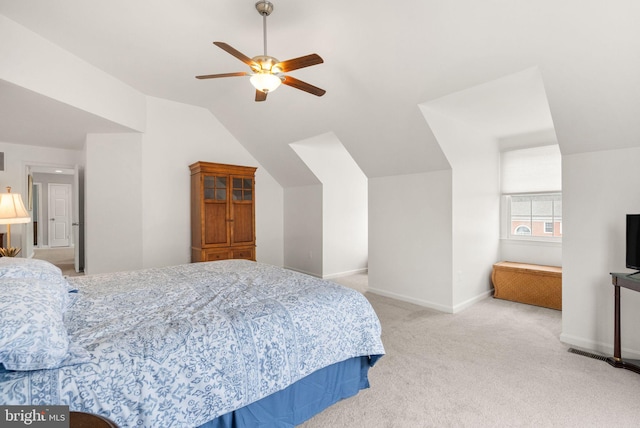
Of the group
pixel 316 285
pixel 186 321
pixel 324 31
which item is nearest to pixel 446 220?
pixel 316 285

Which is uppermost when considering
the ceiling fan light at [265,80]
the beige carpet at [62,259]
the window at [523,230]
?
the ceiling fan light at [265,80]

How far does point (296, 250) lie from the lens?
5.93 meters

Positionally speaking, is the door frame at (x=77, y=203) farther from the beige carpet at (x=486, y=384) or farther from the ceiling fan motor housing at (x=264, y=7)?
the beige carpet at (x=486, y=384)

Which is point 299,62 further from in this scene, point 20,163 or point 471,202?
point 20,163

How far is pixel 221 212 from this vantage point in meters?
4.62

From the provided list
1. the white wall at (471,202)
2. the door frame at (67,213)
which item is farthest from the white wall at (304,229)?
the door frame at (67,213)

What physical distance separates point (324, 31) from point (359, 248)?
164 inches

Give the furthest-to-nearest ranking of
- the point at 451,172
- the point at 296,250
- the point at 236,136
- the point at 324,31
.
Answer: the point at 296,250 → the point at 236,136 → the point at 451,172 → the point at 324,31

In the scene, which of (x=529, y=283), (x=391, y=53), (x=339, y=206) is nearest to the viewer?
(x=391, y=53)

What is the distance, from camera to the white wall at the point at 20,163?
15.6 feet

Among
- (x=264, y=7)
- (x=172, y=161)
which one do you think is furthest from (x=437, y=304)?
(x=172, y=161)

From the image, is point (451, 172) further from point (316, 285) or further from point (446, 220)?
point (316, 285)

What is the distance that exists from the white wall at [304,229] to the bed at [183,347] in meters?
3.21

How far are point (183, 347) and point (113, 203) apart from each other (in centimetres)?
399
